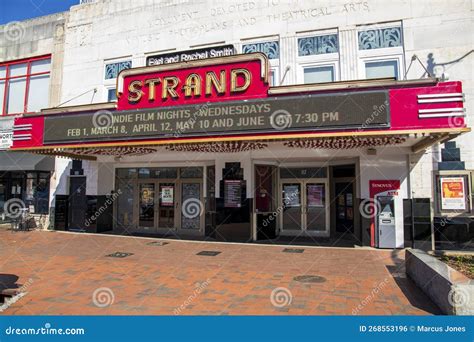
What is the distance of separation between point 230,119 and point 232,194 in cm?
390

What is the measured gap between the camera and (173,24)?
48.5 ft

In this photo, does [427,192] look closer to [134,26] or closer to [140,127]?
[140,127]

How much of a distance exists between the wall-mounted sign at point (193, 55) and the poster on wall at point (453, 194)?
8.40 m

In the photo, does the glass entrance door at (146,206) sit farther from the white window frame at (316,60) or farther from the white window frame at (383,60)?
the white window frame at (383,60)

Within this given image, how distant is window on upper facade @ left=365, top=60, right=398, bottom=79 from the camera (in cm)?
1208

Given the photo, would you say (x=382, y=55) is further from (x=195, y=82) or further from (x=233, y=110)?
(x=195, y=82)

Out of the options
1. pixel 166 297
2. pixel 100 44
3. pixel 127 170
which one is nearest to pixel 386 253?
pixel 166 297

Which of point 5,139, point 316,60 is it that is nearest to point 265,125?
point 316,60

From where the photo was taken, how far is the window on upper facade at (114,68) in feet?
51.1

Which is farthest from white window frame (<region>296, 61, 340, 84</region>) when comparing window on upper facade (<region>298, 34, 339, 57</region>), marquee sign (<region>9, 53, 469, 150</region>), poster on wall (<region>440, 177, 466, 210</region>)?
poster on wall (<region>440, 177, 466, 210</region>)

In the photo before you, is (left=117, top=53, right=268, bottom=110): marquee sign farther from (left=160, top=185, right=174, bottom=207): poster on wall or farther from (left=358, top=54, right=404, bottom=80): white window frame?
(left=160, top=185, right=174, bottom=207): poster on wall

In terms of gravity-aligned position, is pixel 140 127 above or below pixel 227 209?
above

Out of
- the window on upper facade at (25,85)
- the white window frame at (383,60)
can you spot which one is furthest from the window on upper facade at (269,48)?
the window on upper facade at (25,85)

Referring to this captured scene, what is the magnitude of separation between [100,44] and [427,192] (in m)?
14.7
